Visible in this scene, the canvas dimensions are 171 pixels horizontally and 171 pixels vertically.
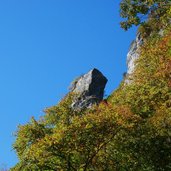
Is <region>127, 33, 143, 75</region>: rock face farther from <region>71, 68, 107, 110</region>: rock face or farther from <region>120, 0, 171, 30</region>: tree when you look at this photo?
<region>120, 0, 171, 30</region>: tree

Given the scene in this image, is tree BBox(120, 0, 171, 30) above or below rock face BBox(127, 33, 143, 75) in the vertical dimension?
below

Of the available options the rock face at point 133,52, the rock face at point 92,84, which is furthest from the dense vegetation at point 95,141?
the rock face at point 92,84

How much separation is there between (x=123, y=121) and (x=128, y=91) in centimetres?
1719

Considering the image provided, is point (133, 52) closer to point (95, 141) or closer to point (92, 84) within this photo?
point (92, 84)

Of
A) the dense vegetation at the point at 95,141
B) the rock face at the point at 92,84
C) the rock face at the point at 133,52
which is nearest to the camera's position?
the dense vegetation at the point at 95,141

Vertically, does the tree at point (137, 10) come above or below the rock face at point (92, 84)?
below

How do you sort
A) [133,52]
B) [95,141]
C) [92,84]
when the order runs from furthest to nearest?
[92,84]
[133,52]
[95,141]

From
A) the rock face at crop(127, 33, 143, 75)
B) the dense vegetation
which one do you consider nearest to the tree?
the dense vegetation

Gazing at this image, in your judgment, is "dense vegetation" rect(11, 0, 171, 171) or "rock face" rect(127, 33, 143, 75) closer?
"dense vegetation" rect(11, 0, 171, 171)

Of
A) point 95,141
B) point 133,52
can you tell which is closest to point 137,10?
point 95,141

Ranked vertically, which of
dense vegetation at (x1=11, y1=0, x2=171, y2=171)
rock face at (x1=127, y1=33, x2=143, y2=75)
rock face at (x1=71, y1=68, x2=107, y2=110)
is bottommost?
dense vegetation at (x1=11, y1=0, x2=171, y2=171)

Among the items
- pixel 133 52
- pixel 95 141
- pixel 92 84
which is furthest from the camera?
pixel 92 84

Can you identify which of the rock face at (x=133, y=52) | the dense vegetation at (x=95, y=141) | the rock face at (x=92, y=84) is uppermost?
the rock face at (x=92, y=84)

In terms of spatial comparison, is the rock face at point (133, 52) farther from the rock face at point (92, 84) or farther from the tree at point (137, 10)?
the tree at point (137, 10)
